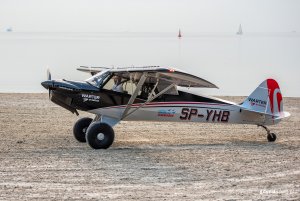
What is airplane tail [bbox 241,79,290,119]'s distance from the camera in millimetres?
17438

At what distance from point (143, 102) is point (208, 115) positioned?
1.58m

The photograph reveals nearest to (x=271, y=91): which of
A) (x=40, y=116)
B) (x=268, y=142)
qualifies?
(x=268, y=142)

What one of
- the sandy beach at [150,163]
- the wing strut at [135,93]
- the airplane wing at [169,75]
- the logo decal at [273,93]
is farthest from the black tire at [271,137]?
the wing strut at [135,93]

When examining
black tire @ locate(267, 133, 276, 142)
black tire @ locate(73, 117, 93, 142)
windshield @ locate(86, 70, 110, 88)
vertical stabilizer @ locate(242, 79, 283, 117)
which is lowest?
black tire @ locate(267, 133, 276, 142)

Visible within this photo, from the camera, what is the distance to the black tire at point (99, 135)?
15759 mm

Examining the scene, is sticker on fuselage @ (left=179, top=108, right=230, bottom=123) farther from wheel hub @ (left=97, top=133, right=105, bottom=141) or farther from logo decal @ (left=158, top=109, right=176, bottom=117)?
wheel hub @ (left=97, top=133, right=105, bottom=141)

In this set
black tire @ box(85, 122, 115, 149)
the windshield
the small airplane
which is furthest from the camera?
the windshield

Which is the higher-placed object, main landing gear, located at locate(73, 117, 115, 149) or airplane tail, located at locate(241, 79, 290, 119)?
airplane tail, located at locate(241, 79, 290, 119)

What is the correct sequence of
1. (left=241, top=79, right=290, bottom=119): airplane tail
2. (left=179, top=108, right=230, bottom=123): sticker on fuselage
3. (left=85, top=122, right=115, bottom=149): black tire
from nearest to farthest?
(left=85, top=122, right=115, bottom=149): black tire
(left=179, top=108, right=230, bottom=123): sticker on fuselage
(left=241, top=79, right=290, bottom=119): airplane tail

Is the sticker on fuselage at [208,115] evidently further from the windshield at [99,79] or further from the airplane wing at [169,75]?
the windshield at [99,79]

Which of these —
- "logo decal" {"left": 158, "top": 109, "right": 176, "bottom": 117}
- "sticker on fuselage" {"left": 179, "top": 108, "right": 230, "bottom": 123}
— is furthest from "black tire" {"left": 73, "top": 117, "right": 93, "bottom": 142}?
"sticker on fuselage" {"left": 179, "top": 108, "right": 230, "bottom": 123}

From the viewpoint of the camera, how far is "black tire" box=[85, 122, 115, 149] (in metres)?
15.8

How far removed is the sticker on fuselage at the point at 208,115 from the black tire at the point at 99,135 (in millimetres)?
1893

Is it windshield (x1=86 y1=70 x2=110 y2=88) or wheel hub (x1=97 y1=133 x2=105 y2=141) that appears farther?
windshield (x1=86 y1=70 x2=110 y2=88)
